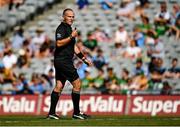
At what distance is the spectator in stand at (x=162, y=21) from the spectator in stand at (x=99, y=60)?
2.10 m

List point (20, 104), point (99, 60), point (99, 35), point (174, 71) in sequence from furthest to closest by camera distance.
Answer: point (99, 35)
point (99, 60)
point (174, 71)
point (20, 104)

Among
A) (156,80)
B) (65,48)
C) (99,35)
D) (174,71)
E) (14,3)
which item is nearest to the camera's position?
(65,48)

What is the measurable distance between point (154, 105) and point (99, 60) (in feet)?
11.0

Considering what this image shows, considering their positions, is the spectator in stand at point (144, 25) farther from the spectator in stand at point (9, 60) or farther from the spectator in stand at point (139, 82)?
the spectator in stand at point (9, 60)

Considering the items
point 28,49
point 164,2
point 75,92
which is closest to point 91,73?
point 28,49

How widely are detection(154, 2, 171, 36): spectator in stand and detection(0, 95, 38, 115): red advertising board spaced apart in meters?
5.40

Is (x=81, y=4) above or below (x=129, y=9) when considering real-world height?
above

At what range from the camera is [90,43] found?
2283 cm

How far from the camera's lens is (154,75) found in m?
21.3

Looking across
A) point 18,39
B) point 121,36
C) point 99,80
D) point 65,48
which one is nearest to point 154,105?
point 99,80

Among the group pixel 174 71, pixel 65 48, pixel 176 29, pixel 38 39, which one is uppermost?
pixel 176 29

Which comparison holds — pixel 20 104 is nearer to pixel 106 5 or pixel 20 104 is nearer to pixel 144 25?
Answer: pixel 144 25

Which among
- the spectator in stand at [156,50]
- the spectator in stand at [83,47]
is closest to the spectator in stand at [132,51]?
the spectator in stand at [156,50]

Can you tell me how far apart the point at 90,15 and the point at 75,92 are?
35.8ft
